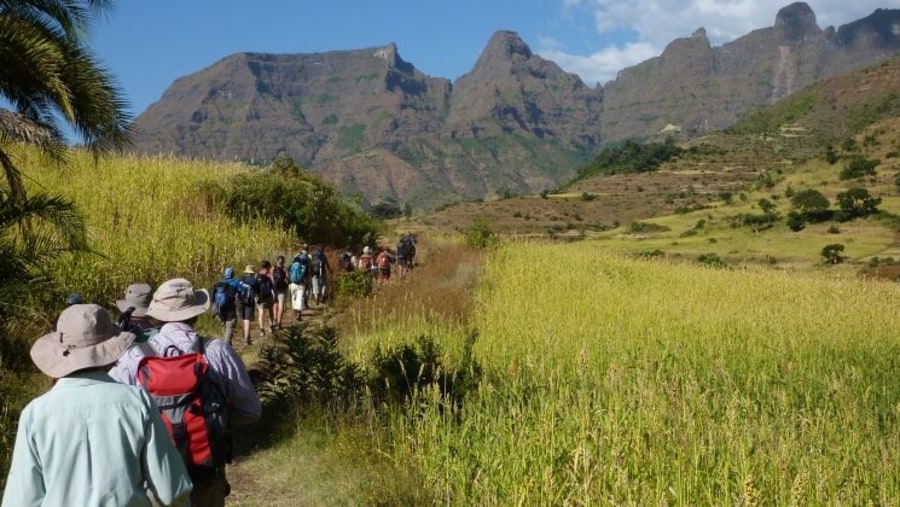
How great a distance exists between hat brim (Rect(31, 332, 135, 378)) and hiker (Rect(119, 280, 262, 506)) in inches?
40.9

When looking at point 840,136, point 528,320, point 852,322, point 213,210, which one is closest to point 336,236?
point 213,210

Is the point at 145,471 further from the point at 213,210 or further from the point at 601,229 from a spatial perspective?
the point at 601,229

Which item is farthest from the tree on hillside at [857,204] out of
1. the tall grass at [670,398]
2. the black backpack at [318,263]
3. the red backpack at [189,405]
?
the red backpack at [189,405]

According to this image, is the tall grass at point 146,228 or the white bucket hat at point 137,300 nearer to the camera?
the white bucket hat at point 137,300

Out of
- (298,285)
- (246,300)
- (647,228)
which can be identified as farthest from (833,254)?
(246,300)

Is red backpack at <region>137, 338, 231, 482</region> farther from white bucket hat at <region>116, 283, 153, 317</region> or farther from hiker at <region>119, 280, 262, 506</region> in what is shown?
white bucket hat at <region>116, 283, 153, 317</region>

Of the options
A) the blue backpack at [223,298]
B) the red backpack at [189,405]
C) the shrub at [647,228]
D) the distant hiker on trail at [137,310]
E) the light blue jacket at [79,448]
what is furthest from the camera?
the shrub at [647,228]

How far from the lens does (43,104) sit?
31.0 feet

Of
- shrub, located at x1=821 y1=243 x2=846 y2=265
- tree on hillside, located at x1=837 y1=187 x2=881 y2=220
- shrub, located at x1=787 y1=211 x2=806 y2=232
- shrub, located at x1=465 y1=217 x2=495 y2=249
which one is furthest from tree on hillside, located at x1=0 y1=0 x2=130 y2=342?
tree on hillside, located at x1=837 y1=187 x2=881 y2=220

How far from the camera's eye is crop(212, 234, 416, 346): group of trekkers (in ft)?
40.4

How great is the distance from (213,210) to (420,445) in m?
16.9

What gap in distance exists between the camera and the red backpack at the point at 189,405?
3.67 metres

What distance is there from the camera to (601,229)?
265 ft

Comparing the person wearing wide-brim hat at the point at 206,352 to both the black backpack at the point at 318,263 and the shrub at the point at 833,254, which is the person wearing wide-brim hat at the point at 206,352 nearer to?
the black backpack at the point at 318,263
